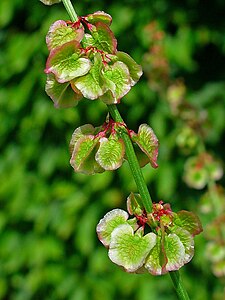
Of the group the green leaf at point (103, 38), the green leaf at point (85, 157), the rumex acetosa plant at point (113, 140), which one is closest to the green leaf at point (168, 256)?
the rumex acetosa plant at point (113, 140)

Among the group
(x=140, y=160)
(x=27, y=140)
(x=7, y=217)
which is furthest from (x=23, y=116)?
(x=140, y=160)

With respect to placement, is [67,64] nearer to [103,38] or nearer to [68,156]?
[103,38]

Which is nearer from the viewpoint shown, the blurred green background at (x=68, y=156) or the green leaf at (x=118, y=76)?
the green leaf at (x=118, y=76)

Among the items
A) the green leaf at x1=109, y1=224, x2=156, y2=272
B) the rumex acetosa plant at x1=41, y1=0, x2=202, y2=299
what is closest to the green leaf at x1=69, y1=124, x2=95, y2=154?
the rumex acetosa plant at x1=41, y1=0, x2=202, y2=299

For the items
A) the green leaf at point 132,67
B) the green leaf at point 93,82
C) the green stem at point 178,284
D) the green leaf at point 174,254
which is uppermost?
the green leaf at point 93,82

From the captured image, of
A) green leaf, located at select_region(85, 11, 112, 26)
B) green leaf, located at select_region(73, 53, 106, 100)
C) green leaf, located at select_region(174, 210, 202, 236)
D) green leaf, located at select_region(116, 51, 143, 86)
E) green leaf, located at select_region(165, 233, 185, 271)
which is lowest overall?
green leaf, located at select_region(174, 210, 202, 236)

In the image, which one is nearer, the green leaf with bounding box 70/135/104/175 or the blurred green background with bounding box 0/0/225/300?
the green leaf with bounding box 70/135/104/175

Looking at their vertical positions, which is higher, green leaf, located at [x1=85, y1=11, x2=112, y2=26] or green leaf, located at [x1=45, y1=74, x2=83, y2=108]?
green leaf, located at [x1=85, y1=11, x2=112, y2=26]

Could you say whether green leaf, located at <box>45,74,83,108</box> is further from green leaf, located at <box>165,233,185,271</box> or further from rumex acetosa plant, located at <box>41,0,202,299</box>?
green leaf, located at <box>165,233,185,271</box>

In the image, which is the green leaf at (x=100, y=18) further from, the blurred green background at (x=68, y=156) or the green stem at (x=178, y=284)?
the blurred green background at (x=68, y=156)
